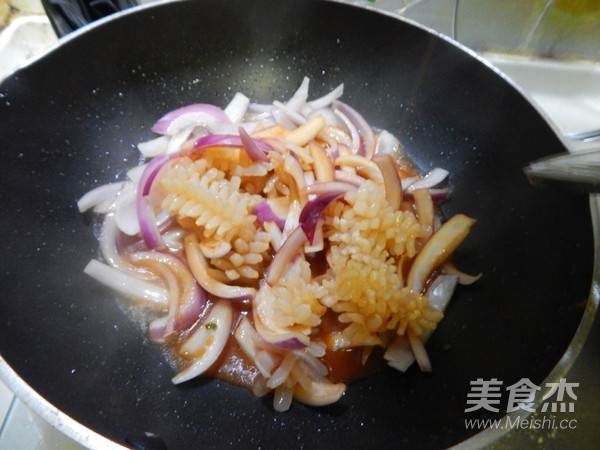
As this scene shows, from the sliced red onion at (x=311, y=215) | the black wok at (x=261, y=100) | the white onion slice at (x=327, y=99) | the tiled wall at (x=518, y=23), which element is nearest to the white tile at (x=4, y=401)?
the black wok at (x=261, y=100)

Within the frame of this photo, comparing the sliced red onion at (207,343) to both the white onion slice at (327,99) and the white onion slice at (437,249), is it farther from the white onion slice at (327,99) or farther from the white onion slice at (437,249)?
the white onion slice at (327,99)

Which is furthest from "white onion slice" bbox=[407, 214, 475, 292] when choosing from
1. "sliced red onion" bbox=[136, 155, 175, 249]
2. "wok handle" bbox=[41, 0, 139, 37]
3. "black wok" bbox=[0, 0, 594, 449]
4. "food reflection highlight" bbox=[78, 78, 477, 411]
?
"wok handle" bbox=[41, 0, 139, 37]

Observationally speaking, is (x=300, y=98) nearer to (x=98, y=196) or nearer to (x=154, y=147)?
(x=154, y=147)

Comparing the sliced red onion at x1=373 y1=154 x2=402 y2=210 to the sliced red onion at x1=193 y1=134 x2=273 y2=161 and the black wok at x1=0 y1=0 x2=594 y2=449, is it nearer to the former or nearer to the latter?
the black wok at x1=0 y1=0 x2=594 y2=449

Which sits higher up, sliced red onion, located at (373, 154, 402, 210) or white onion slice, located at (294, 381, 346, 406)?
sliced red onion, located at (373, 154, 402, 210)

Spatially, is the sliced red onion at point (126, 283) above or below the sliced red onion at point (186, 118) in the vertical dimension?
below

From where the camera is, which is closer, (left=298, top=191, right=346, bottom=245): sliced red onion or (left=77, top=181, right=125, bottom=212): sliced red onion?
(left=298, top=191, right=346, bottom=245): sliced red onion

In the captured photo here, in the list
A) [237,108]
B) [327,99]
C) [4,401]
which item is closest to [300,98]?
[327,99]
